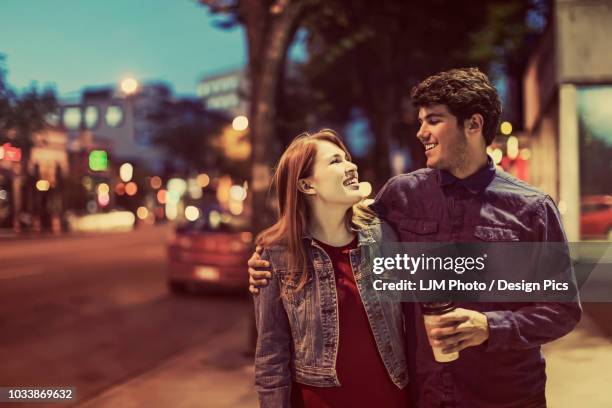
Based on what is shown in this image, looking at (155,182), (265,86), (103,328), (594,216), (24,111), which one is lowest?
(103,328)

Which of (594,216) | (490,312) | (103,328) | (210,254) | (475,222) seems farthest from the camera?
(210,254)

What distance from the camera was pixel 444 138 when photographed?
2.42m

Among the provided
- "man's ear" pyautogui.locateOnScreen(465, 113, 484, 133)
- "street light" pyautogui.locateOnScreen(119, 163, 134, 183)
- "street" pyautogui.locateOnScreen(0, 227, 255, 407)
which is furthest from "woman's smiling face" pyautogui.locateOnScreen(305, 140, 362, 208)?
"street light" pyautogui.locateOnScreen(119, 163, 134, 183)

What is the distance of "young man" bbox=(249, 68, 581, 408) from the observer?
2.29 metres

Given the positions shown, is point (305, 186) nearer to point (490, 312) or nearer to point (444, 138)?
point (444, 138)

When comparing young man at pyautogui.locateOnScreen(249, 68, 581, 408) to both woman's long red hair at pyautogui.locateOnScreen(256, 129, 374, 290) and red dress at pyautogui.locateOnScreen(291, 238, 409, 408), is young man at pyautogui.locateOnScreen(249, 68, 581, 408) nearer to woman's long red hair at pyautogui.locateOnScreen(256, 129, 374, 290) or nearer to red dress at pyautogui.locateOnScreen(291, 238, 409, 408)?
red dress at pyautogui.locateOnScreen(291, 238, 409, 408)

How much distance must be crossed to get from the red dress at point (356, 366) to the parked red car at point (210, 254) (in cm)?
975

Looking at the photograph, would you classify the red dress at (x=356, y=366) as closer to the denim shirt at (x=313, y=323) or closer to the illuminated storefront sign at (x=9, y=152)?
the denim shirt at (x=313, y=323)

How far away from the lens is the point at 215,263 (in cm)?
1252

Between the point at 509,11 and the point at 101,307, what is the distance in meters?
12.4

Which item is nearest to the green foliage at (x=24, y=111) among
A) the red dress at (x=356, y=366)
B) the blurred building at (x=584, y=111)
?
the red dress at (x=356, y=366)

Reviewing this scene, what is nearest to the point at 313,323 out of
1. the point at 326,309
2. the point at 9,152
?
the point at 326,309

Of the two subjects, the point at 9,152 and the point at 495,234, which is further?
the point at 9,152

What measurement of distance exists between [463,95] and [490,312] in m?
0.72
